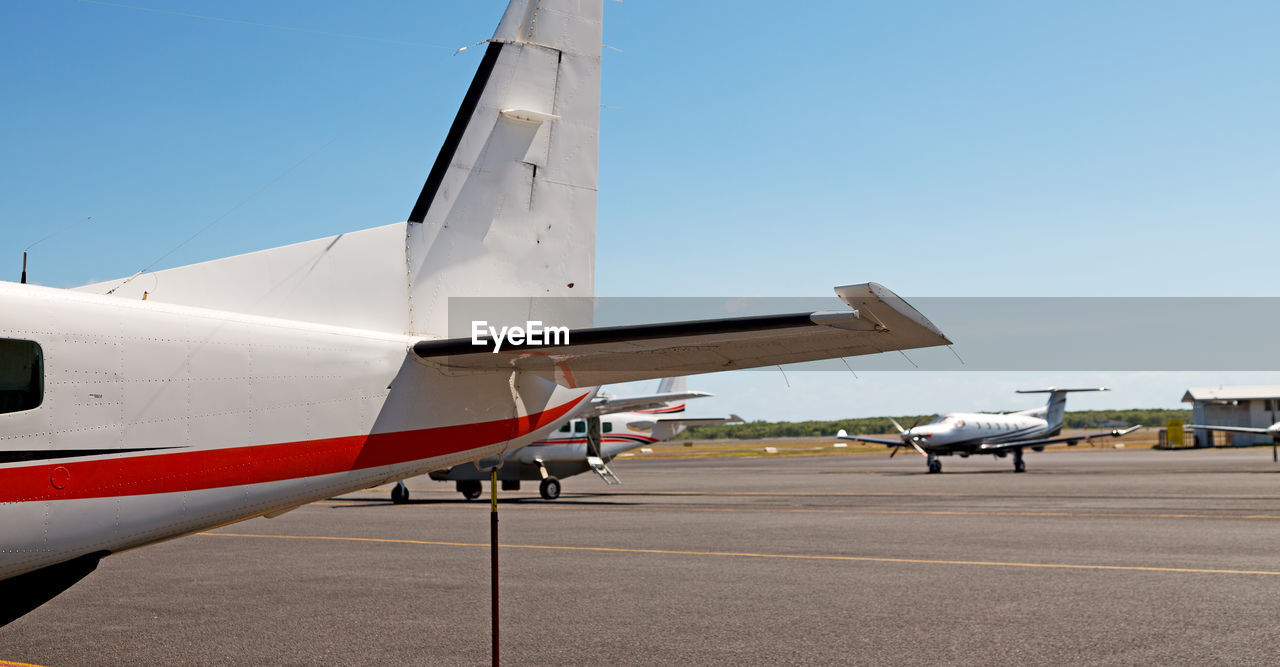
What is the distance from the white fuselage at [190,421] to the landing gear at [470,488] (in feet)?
67.6

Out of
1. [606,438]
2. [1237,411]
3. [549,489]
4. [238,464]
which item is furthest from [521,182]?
[1237,411]

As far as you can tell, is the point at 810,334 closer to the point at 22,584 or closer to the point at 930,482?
the point at 22,584

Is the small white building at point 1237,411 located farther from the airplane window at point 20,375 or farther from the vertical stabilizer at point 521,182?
the airplane window at point 20,375

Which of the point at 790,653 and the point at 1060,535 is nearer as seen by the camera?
the point at 790,653

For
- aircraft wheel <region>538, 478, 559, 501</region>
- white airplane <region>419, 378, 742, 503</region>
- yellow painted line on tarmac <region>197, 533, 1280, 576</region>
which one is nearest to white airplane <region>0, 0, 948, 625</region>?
yellow painted line on tarmac <region>197, 533, 1280, 576</region>

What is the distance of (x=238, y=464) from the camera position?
4.87 m

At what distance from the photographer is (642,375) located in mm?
5715

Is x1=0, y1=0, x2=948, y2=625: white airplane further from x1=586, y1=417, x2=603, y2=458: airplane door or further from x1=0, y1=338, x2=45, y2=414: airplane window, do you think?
x1=586, y1=417, x2=603, y2=458: airplane door

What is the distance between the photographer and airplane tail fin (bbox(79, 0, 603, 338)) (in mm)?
5547

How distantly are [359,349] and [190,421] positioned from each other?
105 centimetres

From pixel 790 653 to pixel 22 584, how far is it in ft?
16.1

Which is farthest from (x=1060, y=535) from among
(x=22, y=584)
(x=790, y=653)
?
(x=22, y=584)

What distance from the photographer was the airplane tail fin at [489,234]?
18.2 ft

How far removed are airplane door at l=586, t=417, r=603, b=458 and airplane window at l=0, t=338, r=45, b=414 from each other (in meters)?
22.4
